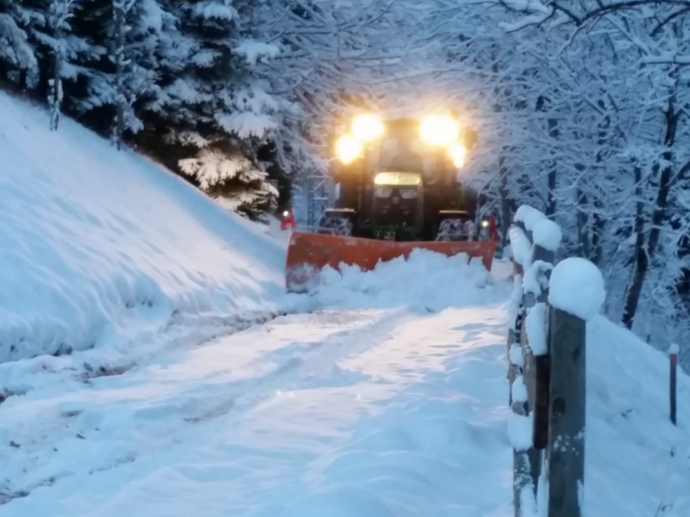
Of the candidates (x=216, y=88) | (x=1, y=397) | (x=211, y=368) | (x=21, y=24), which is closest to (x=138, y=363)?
(x=211, y=368)

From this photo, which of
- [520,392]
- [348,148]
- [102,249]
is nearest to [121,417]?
[520,392]

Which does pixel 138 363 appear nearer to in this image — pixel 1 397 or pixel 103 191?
pixel 1 397

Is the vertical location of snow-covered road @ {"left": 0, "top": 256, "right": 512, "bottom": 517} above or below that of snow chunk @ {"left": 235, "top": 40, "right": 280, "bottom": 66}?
below

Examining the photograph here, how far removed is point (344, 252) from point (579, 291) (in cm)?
974

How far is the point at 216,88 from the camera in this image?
1712 centimetres

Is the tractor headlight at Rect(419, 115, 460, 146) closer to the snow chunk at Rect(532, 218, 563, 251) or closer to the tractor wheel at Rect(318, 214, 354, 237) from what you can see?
the tractor wheel at Rect(318, 214, 354, 237)

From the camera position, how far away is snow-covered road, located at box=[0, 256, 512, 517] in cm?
408

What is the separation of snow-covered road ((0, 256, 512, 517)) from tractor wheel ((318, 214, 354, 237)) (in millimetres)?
6119

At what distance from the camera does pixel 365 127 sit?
14.1 metres

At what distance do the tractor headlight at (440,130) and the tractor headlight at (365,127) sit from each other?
0.78 metres

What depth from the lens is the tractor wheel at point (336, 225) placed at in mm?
13789

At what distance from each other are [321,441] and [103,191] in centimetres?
798

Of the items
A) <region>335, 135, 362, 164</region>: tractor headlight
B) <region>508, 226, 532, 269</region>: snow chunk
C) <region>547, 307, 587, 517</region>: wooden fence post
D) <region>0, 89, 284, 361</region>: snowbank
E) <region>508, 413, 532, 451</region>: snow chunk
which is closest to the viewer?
<region>547, 307, 587, 517</region>: wooden fence post

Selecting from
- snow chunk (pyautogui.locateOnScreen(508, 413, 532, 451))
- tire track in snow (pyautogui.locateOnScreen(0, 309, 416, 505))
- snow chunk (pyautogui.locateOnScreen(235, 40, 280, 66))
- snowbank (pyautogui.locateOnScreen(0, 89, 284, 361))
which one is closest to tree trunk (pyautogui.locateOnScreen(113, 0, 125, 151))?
snowbank (pyautogui.locateOnScreen(0, 89, 284, 361))
